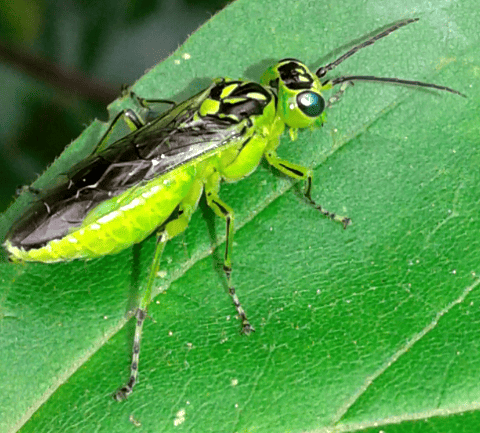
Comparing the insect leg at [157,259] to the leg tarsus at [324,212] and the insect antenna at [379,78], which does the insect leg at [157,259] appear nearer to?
the leg tarsus at [324,212]

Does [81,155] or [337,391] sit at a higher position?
[81,155]

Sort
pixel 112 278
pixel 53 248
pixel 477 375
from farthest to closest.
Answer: pixel 112 278 → pixel 53 248 → pixel 477 375


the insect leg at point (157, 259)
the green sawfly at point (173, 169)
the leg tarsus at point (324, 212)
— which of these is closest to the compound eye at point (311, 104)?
the green sawfly at point (173, 169)

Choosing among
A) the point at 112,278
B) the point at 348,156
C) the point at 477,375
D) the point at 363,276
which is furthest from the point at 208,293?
the point at 477,375

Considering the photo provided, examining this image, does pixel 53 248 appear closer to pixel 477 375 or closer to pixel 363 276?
pixel 363 276

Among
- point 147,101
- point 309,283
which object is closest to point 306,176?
point 309,283

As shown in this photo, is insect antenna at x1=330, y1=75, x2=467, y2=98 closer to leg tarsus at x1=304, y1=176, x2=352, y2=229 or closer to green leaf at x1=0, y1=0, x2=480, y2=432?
green leaf at x1=0, y1=0, x2=480, y2=432

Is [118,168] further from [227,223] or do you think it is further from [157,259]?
[227,223]
